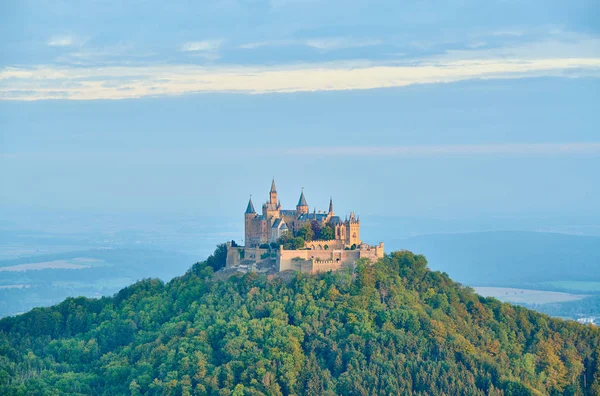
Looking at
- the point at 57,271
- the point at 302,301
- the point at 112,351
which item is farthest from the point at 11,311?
the point at 302,301

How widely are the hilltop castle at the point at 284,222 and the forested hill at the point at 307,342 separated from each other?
4.14 meters

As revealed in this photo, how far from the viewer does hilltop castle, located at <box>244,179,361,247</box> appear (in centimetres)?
9462

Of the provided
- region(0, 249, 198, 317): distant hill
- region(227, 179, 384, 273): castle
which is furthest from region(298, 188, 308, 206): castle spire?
region(0, 249, 198, 317): distant hill

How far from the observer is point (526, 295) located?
17688cm

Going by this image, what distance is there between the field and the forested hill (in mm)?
74945

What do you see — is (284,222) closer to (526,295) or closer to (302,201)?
(302,201)

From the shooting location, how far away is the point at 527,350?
88312 millimetres

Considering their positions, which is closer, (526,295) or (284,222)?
(284,222)

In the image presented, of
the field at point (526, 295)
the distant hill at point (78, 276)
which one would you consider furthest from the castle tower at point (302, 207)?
the field at point (526, 295)

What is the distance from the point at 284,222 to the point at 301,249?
5108mm

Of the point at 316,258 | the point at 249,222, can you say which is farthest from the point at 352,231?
the point at 249,222

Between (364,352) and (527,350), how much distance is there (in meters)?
14.3

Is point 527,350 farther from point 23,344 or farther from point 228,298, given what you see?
point 23,344

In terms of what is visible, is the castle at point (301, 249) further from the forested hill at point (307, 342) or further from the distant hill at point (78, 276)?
the distant hill at point (78, 276)
